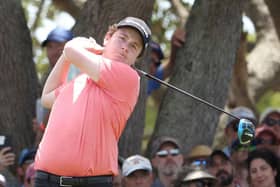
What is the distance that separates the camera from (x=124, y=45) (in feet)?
20.6

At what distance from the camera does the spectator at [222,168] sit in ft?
28.8

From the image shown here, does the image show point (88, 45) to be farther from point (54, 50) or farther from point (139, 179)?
point (54, 50)

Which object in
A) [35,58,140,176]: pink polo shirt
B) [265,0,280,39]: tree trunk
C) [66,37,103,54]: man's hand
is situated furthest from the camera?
[265,0,280,39]: tree trunk

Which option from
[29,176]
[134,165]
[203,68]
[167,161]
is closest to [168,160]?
[167,161]

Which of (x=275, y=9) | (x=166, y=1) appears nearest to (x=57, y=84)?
(x=275, y=9)

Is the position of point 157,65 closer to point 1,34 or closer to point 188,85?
point 188,85

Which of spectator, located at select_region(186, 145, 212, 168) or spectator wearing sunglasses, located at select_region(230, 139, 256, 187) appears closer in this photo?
spectator wearing sunglasses, located at select_region(230, 139, 256, 187)

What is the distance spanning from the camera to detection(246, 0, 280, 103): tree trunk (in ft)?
41.9

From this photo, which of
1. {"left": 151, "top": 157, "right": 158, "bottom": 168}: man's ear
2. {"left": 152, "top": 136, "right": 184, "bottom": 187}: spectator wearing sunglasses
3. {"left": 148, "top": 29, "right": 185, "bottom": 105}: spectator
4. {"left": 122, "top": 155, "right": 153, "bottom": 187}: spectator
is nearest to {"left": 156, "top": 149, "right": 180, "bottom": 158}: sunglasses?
{"left": 152, "top": 136, "right": 184, "bottom": 187}: spectator wearing sunglasses

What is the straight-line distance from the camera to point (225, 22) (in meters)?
9.80

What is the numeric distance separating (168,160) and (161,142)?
258 mm

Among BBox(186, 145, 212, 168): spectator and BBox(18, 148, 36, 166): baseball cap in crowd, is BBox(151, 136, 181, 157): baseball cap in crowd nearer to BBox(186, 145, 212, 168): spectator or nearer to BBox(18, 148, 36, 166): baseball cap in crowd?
BBox(186, 145, 212, 168): spectator

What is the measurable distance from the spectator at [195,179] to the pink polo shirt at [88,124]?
81.7 inches

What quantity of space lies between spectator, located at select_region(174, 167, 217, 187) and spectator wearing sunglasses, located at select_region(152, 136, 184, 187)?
2.07ft
